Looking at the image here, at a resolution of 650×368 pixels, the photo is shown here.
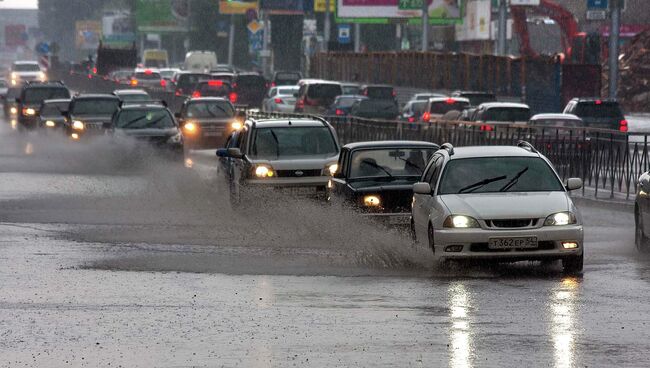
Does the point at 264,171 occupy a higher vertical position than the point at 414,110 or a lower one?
higher

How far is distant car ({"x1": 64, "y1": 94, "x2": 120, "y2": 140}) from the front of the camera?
132 feet

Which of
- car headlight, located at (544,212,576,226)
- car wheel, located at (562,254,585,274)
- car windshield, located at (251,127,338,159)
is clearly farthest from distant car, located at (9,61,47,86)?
car headlight, located at (544,212,576,226)

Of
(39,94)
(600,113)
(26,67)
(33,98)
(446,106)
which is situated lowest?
(26,67)

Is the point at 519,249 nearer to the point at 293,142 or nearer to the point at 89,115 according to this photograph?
the point at 293,142

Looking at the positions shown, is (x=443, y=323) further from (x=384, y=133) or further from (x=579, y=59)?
(x=579, y=59)

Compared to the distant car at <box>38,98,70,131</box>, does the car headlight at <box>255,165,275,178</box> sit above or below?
above

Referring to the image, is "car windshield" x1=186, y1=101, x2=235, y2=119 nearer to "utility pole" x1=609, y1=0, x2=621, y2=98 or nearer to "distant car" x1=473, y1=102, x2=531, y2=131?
"distant car" x1=473, y1=102, x2=531, y2=131

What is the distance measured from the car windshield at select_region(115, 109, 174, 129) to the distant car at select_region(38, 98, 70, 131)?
11134mm

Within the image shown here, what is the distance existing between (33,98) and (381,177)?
35.6 m

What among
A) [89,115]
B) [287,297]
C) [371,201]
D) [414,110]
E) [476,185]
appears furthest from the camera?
[414,110]

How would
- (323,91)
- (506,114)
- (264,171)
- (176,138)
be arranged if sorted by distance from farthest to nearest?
(323,91)
(506,114)
(176,138)
(264,171)

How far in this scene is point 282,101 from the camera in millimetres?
62531

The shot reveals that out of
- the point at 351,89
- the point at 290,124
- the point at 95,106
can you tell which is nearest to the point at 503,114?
→ the point at 95,106

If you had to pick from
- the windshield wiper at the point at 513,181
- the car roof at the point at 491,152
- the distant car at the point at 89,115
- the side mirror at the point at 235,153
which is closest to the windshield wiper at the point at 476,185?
the windshield wiper at the point at 513,181
